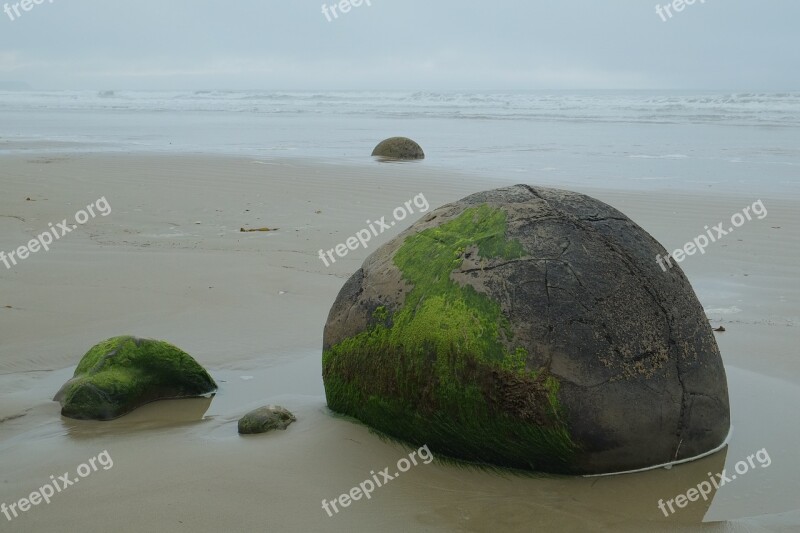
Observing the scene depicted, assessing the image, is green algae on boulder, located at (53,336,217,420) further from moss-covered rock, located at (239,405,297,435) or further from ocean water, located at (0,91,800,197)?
ocean water, located at (0,91,800,197)

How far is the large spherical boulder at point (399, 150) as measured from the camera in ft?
52.8

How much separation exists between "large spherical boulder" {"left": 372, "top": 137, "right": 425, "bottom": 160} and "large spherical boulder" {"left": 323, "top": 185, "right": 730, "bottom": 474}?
12496 mm

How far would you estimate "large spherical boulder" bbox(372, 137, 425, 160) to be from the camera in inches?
634

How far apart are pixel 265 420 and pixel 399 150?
12846mm

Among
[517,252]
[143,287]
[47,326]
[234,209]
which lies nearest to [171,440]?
[517,252]

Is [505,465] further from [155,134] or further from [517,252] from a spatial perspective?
[155,134]

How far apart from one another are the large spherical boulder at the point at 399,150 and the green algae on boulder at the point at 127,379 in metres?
12.2

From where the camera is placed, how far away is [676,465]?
3.33 meters

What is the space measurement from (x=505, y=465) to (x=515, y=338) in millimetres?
525

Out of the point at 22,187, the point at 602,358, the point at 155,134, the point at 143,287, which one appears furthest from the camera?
the point at 155,134

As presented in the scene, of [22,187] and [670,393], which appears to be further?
[22,187]

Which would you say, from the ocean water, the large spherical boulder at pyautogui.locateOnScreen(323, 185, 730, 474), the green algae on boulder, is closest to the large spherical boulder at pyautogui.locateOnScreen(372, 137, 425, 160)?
the ocean water

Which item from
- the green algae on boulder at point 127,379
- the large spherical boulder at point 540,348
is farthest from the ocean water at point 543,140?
the green algae on boulder at point 127,379

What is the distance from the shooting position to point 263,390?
13.9 feet
